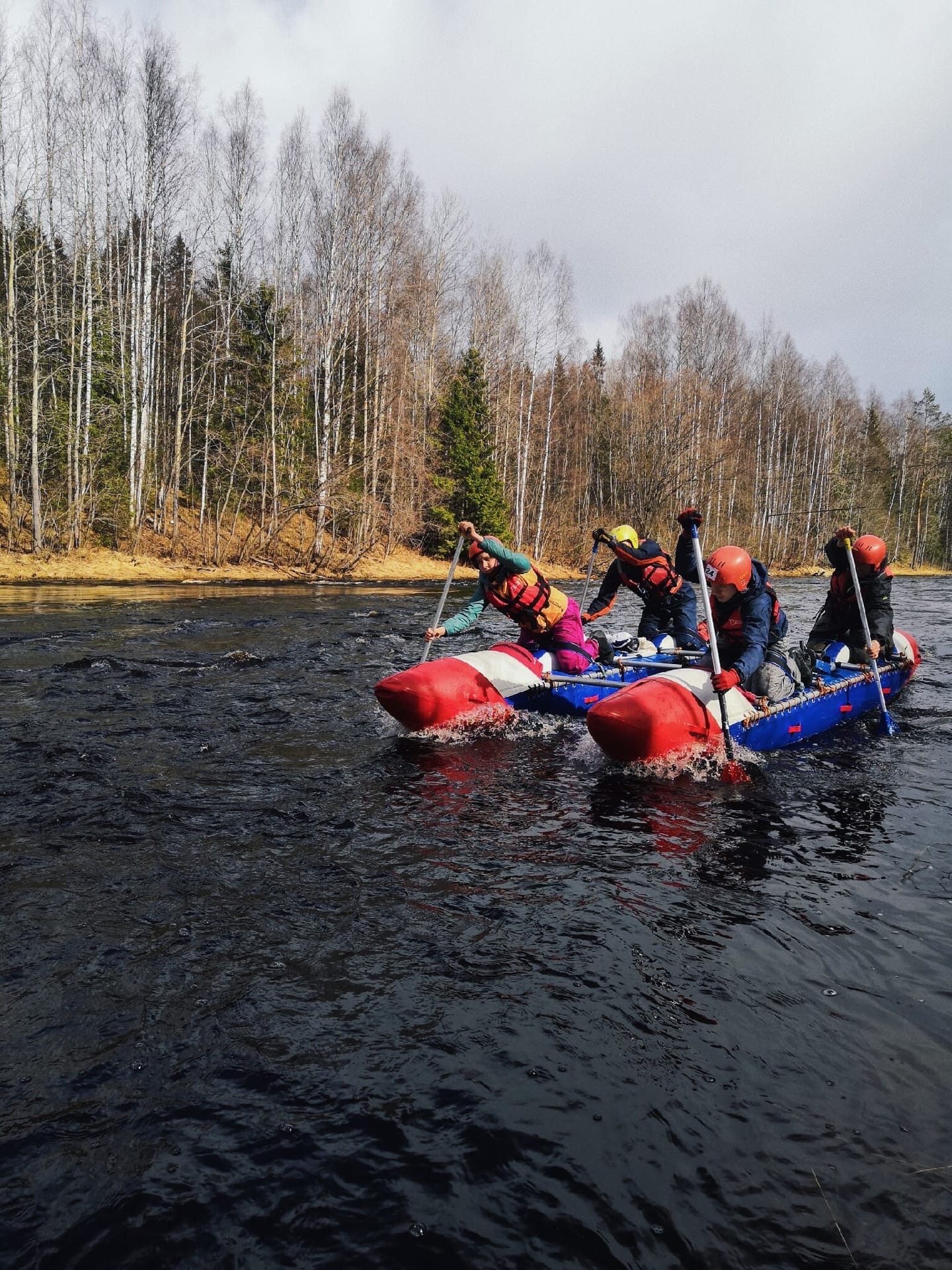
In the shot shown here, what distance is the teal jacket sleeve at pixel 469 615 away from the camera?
738 centimetres

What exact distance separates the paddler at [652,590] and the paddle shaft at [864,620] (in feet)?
6.09

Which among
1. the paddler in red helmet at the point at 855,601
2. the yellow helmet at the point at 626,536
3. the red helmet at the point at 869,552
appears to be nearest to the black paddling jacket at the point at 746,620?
the yellow helmet at the point at 626,536

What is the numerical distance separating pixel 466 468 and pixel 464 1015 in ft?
91.9

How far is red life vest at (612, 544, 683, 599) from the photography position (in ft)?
30.6

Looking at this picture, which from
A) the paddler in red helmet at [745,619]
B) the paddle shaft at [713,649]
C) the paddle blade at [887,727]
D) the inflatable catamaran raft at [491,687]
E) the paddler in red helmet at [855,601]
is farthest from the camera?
the paddler in red helmet at [855,601]

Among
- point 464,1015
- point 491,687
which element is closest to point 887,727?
point 491,687

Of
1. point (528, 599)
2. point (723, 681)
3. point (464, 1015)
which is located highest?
point (528, 599)

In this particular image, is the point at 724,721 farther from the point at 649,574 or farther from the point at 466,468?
the point at 466,468

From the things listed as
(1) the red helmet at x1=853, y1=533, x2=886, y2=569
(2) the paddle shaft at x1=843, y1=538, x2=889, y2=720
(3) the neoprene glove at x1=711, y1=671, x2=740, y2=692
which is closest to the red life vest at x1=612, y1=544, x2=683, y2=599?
(2) the paddle shaft at x1=843, y1=538, x2=889, y2=720

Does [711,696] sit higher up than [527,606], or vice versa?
[527,606]

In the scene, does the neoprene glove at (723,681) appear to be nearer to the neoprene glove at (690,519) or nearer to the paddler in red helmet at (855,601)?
the neoprene glove at (690,519)

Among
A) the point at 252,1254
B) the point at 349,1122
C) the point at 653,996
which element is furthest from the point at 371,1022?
the point at 653,996

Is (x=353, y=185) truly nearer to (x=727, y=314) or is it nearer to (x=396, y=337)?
(x=396, y=337)

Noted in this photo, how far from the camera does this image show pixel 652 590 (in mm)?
9586
